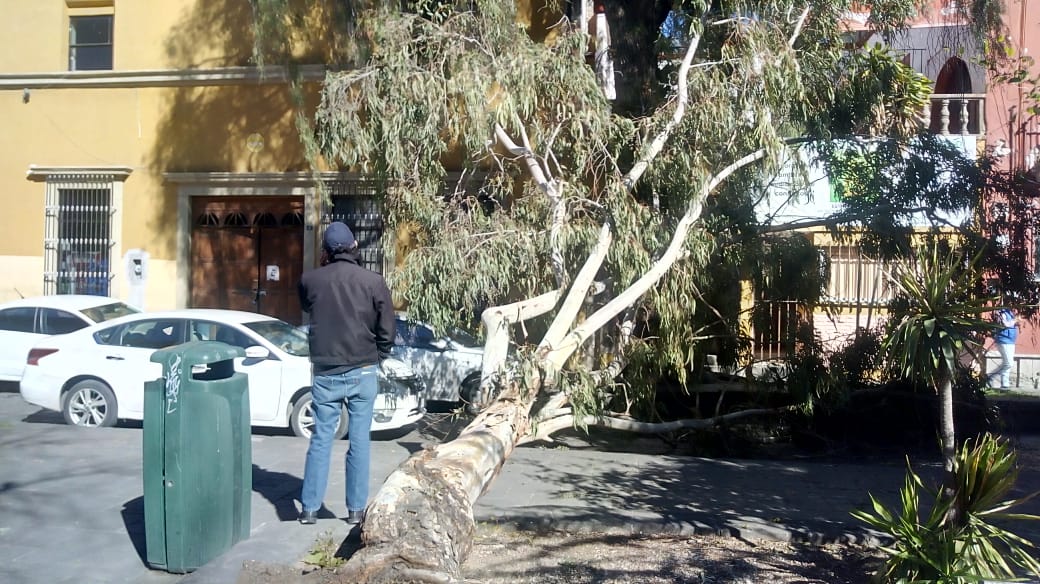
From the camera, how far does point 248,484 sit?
5805 mm

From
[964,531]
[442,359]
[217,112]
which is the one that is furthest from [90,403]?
[964,531]

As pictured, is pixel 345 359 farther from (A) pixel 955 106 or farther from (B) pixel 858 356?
(A) pixel 955 106

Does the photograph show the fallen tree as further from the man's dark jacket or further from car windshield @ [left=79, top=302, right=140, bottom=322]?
car windshield @ [left=79, top=302, right=140, bottom=322]

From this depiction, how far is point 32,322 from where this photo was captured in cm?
1316

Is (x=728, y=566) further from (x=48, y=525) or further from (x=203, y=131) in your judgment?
(x=203, y=131)

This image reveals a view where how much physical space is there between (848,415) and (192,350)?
7688mm

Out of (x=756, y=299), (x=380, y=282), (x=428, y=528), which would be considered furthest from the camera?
(x=756, y=299)

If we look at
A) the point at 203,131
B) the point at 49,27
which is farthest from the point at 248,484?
the point at 49,27

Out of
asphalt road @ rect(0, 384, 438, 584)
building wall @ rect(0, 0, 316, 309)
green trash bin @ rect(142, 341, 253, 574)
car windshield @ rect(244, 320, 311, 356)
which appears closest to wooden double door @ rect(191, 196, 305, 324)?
building wall @ rect(0, 0, 316, 309)

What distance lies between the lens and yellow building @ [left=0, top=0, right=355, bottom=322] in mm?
15969

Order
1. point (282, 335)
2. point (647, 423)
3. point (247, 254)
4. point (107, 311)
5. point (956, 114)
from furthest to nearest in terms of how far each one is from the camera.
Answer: point (956, 114), point (247, 254), point (107, 311), point (282, 335), point (647, 423)

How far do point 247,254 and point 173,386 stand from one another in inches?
463

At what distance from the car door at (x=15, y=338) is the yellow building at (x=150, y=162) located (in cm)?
309

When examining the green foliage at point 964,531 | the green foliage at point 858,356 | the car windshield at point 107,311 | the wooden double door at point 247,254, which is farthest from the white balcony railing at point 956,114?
the car windshield at point 107,311
